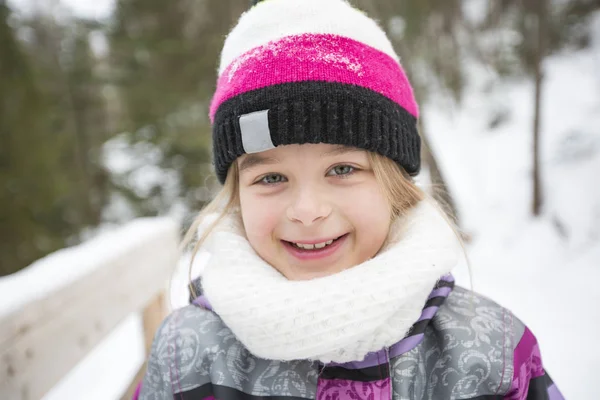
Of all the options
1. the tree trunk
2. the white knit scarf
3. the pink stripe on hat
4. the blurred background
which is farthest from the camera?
the blurred background

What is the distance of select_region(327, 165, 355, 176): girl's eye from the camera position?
112 cm

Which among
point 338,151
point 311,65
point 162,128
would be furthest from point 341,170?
point 162,128

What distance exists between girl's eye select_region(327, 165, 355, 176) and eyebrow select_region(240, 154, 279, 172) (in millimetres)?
162

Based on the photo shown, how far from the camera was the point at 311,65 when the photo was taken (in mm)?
1073

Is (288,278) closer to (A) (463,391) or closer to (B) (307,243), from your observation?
(B) (307,243)

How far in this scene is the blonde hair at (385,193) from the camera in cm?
117

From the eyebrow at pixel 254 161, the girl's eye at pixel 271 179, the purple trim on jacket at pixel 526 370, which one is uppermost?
the eyebrow at pixel 254 161

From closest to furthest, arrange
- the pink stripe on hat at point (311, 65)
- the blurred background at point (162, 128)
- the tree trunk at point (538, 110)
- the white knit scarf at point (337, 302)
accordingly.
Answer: the white knit scarf at point (337, 302)
the pink stripe on hat at point (311, 65)
the tree trunk at point (538, 110)
the blurred background at point (162, 128)

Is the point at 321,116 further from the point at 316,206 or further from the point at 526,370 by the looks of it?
the point at 526,370

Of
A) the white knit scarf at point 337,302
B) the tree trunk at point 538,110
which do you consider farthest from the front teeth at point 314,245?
the tree trunk at point 538,110

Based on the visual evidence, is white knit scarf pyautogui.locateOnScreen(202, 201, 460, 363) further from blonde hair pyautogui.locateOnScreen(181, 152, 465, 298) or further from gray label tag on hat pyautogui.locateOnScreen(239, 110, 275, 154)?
gray label tag on hat pyautogui.locateOnScreen(239, 110, 275, 154)

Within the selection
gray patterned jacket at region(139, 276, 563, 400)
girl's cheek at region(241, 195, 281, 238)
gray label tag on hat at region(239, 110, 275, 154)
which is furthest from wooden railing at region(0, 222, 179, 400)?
gray label tag on hat at region(239, 110, 275, 154)

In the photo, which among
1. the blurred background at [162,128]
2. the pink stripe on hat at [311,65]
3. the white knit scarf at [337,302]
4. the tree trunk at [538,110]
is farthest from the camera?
the blurred background at [162,128]

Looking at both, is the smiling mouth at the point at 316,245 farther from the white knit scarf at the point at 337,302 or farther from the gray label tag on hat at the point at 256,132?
the gray label tag on hat at the point at 256,132
